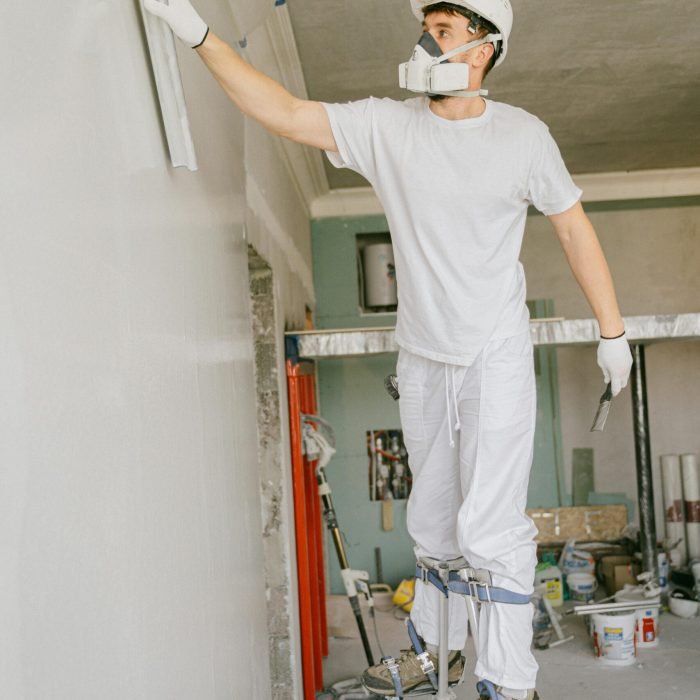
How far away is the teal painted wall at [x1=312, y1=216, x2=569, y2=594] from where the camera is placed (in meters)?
5.78

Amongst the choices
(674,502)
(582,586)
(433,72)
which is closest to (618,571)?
(582,586)

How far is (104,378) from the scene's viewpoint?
94cm

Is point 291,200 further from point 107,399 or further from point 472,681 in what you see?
point 107,399

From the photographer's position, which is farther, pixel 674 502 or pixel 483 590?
pixel 674 502

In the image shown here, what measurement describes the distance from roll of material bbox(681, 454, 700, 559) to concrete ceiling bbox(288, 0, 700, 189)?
230cm

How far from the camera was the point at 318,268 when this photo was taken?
5934mm

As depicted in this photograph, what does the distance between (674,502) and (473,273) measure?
441 cm

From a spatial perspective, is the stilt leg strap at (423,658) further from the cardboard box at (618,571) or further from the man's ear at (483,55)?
the cardboard box at (618,571)

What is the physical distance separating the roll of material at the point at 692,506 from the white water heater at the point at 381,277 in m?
2.41

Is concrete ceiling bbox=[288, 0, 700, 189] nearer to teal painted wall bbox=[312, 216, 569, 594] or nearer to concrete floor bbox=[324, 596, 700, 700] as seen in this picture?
teal painted wall bbox=[312, 216, 569, 594]

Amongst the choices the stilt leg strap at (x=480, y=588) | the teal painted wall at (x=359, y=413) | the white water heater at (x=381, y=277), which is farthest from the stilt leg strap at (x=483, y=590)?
the white water heater at (x=381, y=277)

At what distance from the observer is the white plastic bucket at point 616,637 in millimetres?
3805

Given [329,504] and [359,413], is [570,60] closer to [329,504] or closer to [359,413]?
[329,504]

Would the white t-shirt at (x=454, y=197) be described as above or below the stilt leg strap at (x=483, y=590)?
above
